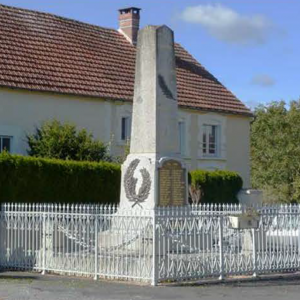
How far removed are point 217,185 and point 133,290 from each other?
15.2 m

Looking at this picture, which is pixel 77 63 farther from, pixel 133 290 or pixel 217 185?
pixel 133 290

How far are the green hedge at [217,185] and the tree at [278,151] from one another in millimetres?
15832

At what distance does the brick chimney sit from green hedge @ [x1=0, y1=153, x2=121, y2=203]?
38.8 ft

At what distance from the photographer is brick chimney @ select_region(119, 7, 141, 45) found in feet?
116

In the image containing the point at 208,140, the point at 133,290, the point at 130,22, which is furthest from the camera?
the point at 130,22

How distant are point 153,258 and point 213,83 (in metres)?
21.8

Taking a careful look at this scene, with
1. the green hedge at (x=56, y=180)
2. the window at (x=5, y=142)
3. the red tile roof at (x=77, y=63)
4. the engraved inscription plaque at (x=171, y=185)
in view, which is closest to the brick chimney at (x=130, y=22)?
the red tile roof at (x=77, y=63)

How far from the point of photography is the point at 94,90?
1171 inches

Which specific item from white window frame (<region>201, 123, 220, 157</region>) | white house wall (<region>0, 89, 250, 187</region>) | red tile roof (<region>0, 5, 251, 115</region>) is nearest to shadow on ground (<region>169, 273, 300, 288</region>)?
white house wall (<region>0, 89, 250, 187</region>)

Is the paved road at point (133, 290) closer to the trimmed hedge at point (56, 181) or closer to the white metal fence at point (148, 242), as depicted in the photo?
the white metal fence at point (148, 242)

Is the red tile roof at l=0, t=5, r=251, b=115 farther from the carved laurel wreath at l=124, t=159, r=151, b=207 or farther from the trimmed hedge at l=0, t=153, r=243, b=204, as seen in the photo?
the carved laurel wreath at l=124, t=159, r=151, b=207

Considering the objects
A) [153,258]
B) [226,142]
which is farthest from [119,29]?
[153,258]

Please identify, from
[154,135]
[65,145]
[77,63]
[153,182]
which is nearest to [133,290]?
[153,182]

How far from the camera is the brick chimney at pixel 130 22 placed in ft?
116
